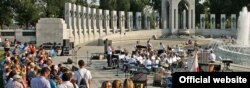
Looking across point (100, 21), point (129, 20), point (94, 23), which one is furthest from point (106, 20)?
point (129, 20)

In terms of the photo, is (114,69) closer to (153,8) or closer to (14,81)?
(14,81)

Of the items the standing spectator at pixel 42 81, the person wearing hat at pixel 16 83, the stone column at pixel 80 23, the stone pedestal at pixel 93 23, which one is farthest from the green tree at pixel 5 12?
the standing spectator at pixel 42 81

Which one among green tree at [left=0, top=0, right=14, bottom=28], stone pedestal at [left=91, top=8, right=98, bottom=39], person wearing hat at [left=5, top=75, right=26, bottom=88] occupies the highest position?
green tree at [left=0, top=0, right=14, bottom=28]

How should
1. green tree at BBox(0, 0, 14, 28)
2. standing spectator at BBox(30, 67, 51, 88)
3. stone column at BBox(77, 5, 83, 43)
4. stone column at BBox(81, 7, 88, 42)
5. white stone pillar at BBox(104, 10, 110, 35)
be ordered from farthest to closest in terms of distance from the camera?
green tree at BBox(0, 0, 14, 28) < white stone pillar at BBox(104, 10, 110, 35) < stone column at BBox(81, 7, 88, 42) < stone column at BBox(77, 5, 83, 43) < standing spectator at BBox(30, 67, 51, 88)

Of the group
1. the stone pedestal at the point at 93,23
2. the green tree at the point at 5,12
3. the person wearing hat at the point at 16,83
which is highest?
the green tree at the point at 5,12

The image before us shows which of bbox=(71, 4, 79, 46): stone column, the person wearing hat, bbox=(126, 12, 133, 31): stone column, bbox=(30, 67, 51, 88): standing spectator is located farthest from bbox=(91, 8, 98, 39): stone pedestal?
bbox=(30, 67, 51, 88): standing spectator

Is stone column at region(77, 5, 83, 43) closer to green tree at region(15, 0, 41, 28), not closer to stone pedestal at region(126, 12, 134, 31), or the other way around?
stone pedestal at region(126, 12, 134, 31)

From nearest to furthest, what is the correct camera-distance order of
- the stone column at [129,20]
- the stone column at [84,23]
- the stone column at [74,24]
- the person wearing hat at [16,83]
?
the person wearing hat at [16,83]
the stone column at [74,24]
the stone column at [84,23]
the stone column at [129,20]

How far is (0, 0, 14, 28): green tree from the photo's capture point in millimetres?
83875

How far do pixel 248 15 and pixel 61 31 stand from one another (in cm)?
2964

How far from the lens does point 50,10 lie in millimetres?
94688

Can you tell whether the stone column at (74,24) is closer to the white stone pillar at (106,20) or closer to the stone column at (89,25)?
the stone column at (89,25)

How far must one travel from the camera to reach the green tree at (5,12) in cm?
8388

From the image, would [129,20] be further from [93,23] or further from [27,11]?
[27,11]
